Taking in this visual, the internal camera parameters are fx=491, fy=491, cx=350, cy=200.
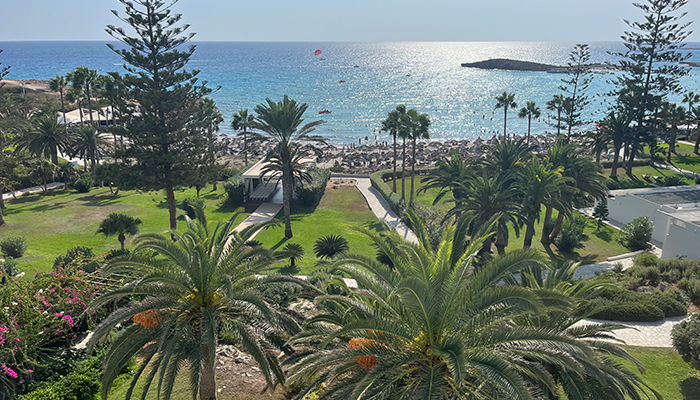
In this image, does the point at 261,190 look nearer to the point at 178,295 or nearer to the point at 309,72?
the point at 178,295

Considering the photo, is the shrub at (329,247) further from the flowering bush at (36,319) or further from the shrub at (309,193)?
the flowering bush at (36,319)

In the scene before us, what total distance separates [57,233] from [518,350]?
2238 cm

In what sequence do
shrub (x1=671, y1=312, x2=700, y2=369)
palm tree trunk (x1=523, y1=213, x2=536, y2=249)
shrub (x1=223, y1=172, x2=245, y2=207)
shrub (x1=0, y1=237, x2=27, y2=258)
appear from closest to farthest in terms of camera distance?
shrub (x1=671, y1=312, x2=700, y2=369)
shrub (x1=0, y1=237, x2=27, y2=258)
palm tree trunk (x1=523, y1=213, x2=536, y2=249)
shrub (x1=223, y1=172, x2=245, y2=207)

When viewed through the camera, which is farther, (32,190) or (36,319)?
(32,190)

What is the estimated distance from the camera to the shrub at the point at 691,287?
1627 cm

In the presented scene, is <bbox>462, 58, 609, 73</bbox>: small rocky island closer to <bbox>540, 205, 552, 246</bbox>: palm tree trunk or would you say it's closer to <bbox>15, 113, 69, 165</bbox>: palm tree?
<bbox>540, 205, 552, 246</bbox>: palm tree trunk

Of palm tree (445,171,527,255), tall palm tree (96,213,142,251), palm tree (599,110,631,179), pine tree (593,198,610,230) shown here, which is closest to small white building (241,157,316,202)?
tall palm tree (96,213,142,251)

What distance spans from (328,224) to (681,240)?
16.4 m

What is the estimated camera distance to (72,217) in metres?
25.1

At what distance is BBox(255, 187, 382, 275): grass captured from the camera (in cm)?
2286

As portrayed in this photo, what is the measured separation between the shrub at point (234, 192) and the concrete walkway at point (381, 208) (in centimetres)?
796

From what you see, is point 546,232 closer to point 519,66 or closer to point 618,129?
point 618,129

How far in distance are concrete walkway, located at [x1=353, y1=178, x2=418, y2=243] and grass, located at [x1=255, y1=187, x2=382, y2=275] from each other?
0.44 metres

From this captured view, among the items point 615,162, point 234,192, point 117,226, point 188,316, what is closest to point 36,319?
point 188,316
